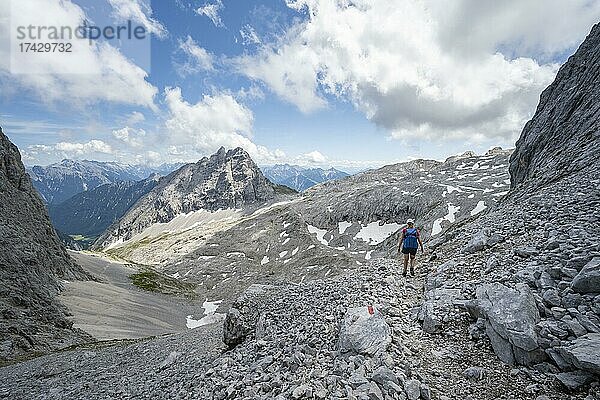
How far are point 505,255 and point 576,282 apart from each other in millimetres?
4157

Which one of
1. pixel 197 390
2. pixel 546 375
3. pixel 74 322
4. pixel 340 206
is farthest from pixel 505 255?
pixel 340 206

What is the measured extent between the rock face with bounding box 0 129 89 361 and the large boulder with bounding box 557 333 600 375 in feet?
158

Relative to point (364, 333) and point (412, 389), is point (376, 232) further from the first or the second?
point (412, 389)

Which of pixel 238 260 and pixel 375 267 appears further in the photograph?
pixel 238 260

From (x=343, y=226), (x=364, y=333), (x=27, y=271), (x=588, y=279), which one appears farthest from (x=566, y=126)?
(x=343, y=226)

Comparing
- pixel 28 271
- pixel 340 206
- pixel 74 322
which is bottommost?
pixel 74 322

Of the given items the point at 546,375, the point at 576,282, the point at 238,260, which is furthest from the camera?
the point at 238,260

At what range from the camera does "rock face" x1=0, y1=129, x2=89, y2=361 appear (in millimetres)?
41000

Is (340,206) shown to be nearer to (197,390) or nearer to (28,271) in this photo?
(28,271)

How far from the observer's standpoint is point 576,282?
28.8 ft

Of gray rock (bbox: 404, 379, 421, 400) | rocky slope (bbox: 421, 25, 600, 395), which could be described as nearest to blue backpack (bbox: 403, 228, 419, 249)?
rocky slope (bbox: 421, 25, 600, 395)

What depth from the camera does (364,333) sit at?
10125 millimetres

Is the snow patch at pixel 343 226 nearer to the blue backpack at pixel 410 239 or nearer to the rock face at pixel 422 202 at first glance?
the rock face at pixel 422 202

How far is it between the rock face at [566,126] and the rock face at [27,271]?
55.8 m
